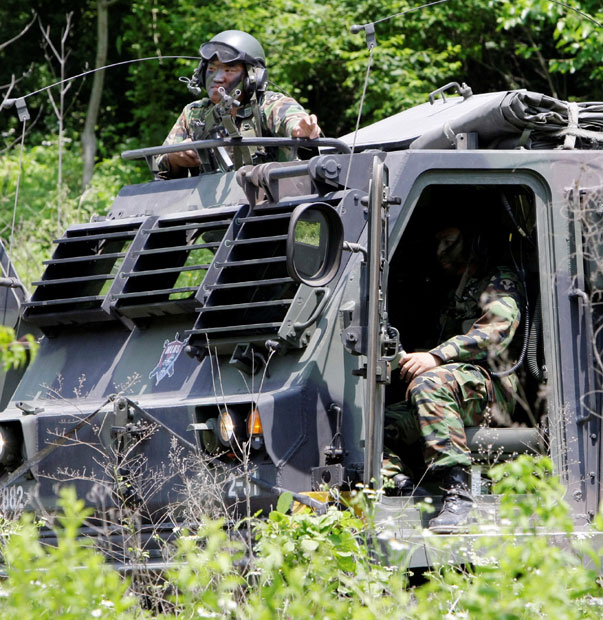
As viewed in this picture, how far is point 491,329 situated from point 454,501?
839mm

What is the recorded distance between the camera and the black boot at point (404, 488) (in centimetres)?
553

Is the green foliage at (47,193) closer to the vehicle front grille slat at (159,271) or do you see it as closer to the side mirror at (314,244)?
the vehicle front grille slat at (159,271)

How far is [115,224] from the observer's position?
20.9ft

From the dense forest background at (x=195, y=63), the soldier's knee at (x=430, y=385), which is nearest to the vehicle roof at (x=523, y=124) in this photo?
the soldier's knee at (x=430, y=385)

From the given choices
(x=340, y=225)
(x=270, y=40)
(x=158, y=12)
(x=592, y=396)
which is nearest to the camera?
(x=340, y=225)

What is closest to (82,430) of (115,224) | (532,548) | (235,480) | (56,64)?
(235,480)

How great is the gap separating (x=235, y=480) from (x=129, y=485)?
0.45m

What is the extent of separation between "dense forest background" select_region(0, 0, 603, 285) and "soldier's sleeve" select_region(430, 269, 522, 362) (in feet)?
23.0

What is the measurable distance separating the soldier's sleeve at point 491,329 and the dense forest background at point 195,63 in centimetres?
700

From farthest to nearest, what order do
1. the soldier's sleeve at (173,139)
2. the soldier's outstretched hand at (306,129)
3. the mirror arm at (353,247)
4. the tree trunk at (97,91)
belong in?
the tree trunk at (97,91)
the soldier's sleeve at (173,139)
the soldier's outstretched hand at (306,129)
the mirror arm at (353,247)

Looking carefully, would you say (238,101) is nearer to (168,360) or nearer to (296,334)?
(168,360)

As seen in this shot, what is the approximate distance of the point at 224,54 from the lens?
6840 millimetres

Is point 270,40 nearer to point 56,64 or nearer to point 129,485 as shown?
point 56,64

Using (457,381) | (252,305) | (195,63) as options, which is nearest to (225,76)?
(252,305)
